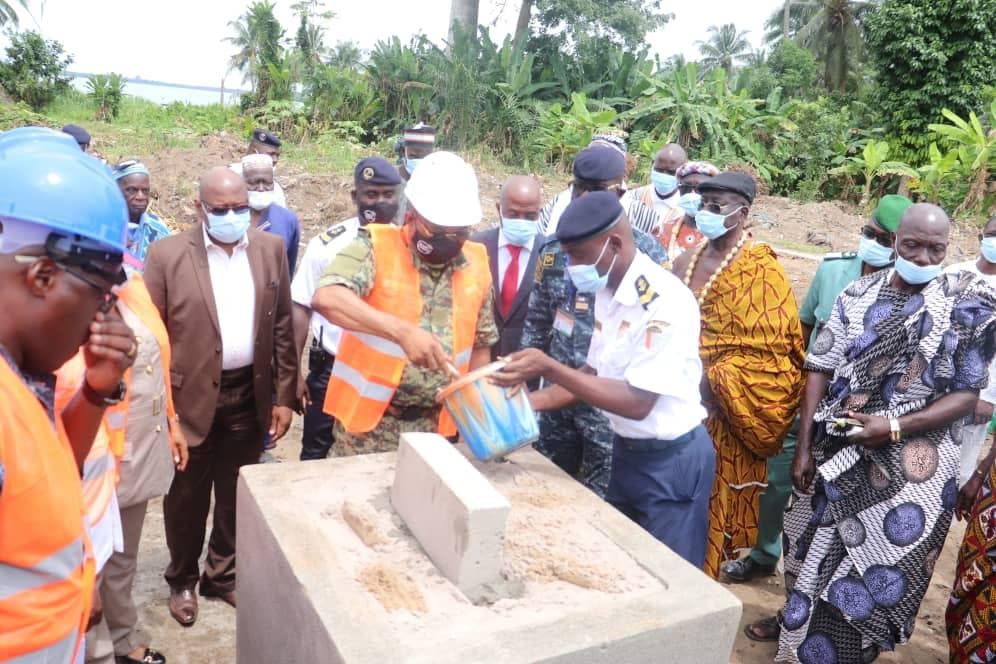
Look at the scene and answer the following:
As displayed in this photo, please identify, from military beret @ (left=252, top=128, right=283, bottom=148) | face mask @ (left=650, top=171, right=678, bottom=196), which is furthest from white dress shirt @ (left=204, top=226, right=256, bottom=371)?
face mask @ (left=650, top=171, right=678, bottom=196)

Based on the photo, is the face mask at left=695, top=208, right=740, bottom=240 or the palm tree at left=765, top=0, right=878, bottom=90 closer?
the face mask at left=695, top=208, right=740, bottom=240

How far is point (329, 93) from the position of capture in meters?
17.0

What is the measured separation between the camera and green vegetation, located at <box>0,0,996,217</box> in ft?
52.4

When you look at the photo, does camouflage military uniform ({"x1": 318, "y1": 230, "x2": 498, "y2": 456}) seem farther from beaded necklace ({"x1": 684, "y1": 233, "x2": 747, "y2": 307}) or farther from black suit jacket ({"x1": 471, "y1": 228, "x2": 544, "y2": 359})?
beaded necklace ({"x1": 684, "y1": 233, "x2": 747, "y2": 307})

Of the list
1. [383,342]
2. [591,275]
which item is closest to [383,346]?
[383,342]

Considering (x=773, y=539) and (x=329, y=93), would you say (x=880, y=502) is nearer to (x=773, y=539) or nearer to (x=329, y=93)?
(x=773, y=539)

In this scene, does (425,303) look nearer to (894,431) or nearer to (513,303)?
(513,303)

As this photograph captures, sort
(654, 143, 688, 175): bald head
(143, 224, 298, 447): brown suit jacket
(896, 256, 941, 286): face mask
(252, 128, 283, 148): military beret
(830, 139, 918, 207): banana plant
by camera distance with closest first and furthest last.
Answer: (896, 256, 941, 286): face mask < (143, 224, 298, 447): brown suit jacket < (654, 143, 688, 175): bald head < (252, 128, 283, 148): military beret < (830, 139, 918, 207): banana plant

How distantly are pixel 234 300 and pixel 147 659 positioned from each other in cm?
143

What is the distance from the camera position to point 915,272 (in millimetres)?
3045

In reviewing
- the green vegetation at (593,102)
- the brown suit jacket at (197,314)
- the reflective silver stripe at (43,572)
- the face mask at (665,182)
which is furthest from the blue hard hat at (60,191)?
the green vegetation at (593,102)

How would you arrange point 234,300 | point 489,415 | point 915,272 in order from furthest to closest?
point 234,300
point 915,272
point 489,415

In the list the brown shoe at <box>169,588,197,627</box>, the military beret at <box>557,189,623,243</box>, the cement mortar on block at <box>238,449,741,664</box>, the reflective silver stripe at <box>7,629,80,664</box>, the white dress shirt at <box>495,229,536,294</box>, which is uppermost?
the military beret at <box>557,189,623,243</box>

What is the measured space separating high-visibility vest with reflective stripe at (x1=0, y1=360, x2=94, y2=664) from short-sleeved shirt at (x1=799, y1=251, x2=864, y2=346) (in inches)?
130
